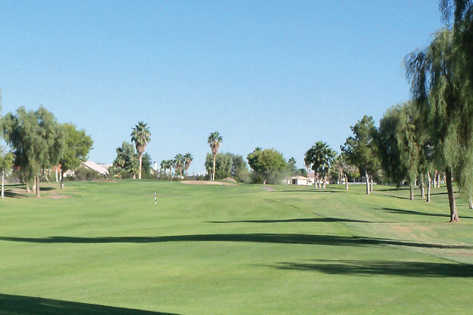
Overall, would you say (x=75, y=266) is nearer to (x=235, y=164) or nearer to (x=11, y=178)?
(x=11, y=178)

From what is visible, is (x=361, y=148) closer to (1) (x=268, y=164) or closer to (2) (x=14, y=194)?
(2) (x=14, y=194)

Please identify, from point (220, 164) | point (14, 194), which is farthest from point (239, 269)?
point (220, 164)

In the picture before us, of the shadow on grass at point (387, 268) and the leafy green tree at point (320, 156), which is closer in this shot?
the shadow on grass at point (387, 268)

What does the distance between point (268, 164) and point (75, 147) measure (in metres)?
72.3

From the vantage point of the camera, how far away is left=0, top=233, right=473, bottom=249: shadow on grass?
82.4ft

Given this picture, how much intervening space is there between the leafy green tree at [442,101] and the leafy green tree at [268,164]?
416 ft

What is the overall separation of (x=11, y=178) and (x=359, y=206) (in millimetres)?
125989

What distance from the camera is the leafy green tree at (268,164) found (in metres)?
158

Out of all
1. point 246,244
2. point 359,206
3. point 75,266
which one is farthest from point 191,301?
point 359,206

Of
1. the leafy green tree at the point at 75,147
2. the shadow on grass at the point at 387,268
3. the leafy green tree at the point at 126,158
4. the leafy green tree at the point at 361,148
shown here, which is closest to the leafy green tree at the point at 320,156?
the leafy green tree at the point at 361,148

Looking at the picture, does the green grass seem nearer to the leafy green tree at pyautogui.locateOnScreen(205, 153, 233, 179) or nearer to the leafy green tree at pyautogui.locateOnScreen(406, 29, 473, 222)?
the leafy green tree at pyautogui.locateOnScreen(406, 29, 473, 222)

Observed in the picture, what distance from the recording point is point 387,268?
621 inches

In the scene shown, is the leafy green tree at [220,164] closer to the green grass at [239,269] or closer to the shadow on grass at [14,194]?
the shadow on grass at [14,194]

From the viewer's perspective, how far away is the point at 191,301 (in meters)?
11.4
